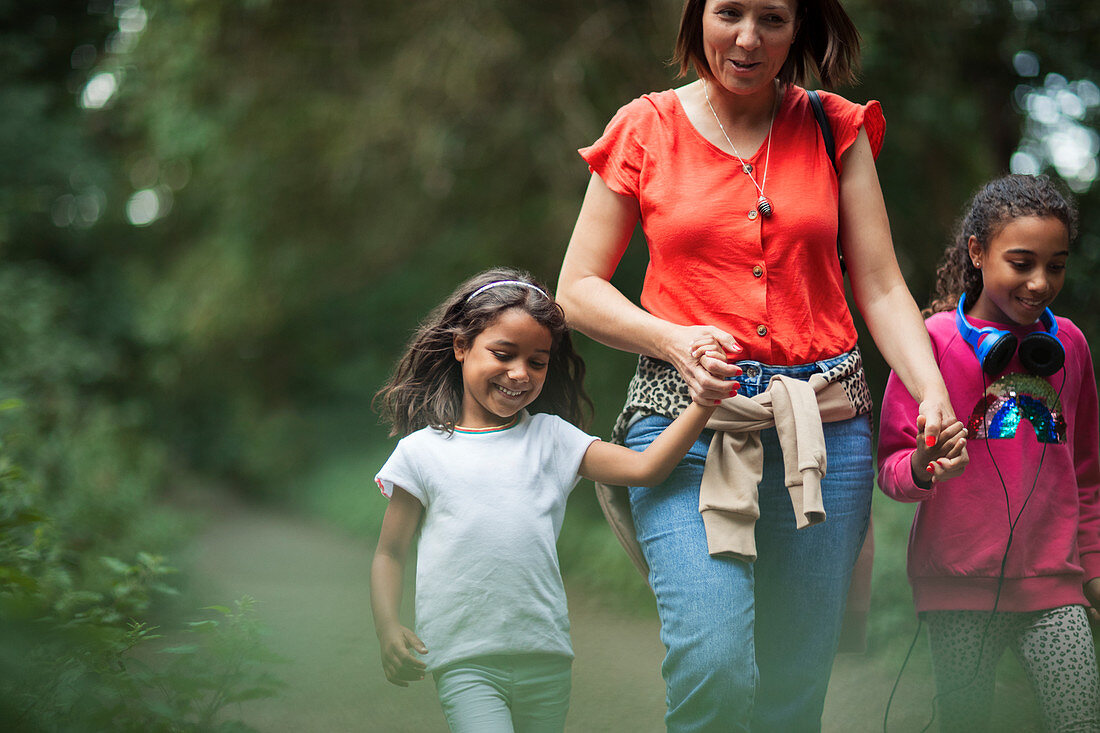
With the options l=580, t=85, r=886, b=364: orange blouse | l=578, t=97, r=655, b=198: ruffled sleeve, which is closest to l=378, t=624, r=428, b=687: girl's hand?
l=580, t=85, r=886, b=364: orange blouse

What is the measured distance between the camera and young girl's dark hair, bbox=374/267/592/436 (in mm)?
2426

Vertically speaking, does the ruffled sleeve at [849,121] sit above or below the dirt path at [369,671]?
above

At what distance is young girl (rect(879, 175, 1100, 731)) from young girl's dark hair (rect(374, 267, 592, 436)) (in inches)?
32.1

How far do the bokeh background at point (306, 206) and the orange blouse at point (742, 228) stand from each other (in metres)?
1.95

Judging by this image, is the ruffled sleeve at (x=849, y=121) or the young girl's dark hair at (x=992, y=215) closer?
the ruffled sleeve at (x=849, y=121)

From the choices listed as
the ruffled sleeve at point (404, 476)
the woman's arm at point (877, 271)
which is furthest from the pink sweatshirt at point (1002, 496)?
the ruffled sleeve at point (404, 476)

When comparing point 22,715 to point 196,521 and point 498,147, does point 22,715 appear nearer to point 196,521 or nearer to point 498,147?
point 498,147

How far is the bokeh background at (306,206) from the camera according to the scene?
6449mm

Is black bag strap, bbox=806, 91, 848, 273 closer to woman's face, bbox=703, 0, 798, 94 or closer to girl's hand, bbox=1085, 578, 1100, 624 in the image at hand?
woman's face, bbox=703, 0, 798, 94

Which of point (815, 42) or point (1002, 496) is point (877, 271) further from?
point (1002, 496)

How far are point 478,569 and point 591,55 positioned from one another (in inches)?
217

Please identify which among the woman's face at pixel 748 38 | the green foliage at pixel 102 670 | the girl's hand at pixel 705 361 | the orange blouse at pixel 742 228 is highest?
the woman's face at pixel 748 38

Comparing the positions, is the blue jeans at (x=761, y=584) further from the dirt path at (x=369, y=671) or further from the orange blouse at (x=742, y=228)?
the dirt path at (x=369, y=671)

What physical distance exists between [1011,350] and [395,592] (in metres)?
1.58
